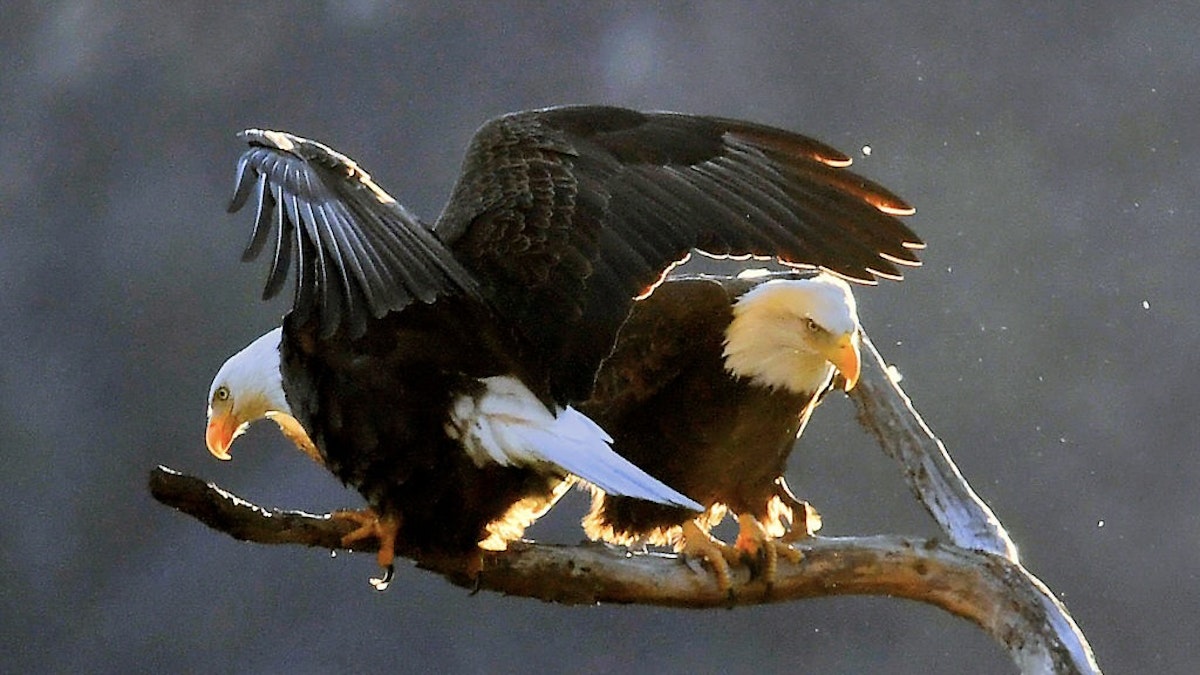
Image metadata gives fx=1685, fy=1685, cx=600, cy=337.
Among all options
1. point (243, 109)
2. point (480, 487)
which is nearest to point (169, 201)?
point (243, 109)

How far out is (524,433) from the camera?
2529 millimetres

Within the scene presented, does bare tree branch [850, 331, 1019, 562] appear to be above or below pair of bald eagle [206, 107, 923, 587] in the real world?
below

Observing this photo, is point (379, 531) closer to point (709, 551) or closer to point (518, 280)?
point (518, 280)

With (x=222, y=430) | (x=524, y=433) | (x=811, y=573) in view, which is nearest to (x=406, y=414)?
(x=524, y=433)

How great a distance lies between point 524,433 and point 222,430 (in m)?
0.90

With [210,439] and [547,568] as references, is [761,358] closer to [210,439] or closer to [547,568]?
[547,568]

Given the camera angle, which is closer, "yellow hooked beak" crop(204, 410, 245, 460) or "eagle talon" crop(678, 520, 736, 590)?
"eagle talon" crop(678, 520, 736, 590)

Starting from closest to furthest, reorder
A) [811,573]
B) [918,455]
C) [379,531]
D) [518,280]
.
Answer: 1. [518,280]
2. [379,531]
3. [811,573]
4. [918,455]

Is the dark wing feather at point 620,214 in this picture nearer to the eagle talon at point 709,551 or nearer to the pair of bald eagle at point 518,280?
the pair of bald eagle at point 518,280

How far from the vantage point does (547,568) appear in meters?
2.81

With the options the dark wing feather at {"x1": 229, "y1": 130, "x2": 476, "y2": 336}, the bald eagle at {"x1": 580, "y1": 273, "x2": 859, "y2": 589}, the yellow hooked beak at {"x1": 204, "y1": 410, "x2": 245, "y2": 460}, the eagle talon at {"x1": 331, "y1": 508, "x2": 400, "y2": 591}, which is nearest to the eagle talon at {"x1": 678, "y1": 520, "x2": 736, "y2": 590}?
the bald eagle at {"x1": 580, "y1": 273, "x2": 859, "y2": 589}

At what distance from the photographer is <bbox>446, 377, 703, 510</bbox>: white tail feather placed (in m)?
2.46

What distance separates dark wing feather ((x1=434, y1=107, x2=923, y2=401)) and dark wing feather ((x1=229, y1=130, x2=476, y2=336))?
24 centimetres

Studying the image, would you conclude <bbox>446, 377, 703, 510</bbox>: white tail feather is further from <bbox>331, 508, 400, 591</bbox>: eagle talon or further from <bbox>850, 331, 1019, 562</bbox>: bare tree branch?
<bbox>850, 331, 1019, 562</bbox>: bare tree branch
